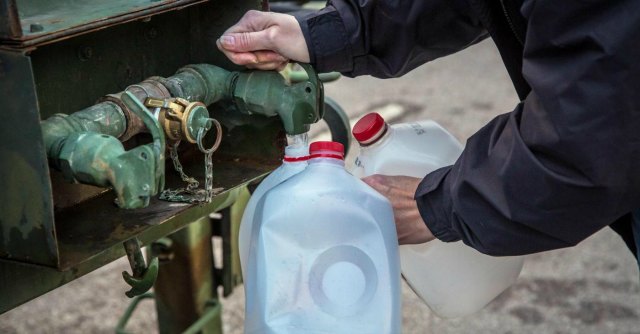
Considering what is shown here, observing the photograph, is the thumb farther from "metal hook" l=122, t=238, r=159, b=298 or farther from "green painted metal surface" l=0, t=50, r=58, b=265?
"green painted metal surface" l=0, t=50, r=58, b=265

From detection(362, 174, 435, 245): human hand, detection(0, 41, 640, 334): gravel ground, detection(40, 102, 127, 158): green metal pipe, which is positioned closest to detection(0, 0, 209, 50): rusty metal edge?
detection(40, 102, 127, 158): green metal pipe

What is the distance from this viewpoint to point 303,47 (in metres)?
1.72

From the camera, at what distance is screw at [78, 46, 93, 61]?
1.53 meters

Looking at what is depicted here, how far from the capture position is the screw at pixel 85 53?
1.53m

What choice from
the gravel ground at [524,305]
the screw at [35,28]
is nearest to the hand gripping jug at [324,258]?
the screw at [35,28]

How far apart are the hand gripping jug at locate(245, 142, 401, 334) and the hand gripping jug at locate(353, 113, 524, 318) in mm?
295

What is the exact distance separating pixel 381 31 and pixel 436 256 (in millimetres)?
476

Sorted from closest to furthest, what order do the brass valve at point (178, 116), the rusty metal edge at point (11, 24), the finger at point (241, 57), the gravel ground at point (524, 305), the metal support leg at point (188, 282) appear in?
the rusty metal edge at point (11, 24)
the brass valve at point (178, 116)
the finger at point (241, 57)
the metal support leg at point (188, 282)
the gravel ground at point (524, 305)

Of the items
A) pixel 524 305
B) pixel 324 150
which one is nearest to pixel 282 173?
pixel 324 150

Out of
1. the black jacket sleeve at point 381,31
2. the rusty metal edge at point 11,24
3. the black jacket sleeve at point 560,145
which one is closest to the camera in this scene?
the rusty metal edge at point 11,24

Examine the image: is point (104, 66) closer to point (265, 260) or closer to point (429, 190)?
point (265, 260)

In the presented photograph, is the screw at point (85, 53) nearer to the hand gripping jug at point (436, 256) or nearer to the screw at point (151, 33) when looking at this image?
the screw at point (151, 33)

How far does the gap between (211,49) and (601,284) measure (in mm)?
2265

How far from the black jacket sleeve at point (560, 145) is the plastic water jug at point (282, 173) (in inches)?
9.9
